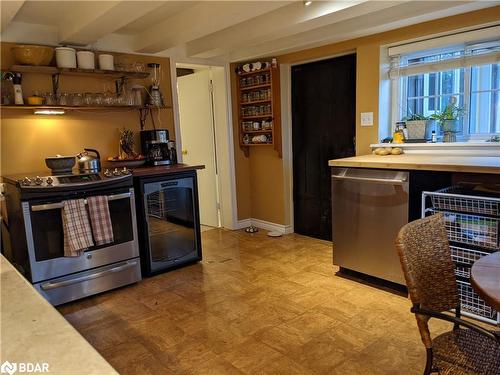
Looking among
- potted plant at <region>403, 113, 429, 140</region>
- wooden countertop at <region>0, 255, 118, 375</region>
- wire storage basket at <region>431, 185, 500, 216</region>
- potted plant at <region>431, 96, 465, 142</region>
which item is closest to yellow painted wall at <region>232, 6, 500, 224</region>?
potted plant at <region>403, 113, 429, 140</region>

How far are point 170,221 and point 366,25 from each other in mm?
2367

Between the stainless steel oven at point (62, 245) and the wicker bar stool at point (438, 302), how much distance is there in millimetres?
2274

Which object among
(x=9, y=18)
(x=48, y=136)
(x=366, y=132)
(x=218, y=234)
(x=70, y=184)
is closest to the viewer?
(x=9, y=18)

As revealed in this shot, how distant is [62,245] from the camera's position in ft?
9.14

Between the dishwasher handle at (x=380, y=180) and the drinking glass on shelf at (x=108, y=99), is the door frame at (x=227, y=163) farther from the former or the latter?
the dishwasher handle at (x=380, y=180)

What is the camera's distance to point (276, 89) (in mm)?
4219

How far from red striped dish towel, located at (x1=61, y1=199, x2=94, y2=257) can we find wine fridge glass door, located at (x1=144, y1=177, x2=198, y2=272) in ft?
1.81

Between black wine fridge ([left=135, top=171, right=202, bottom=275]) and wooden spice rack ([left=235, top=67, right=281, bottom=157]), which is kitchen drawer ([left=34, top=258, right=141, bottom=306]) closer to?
black wine fridge ([left=135, top=171, right=202, bottom=275])

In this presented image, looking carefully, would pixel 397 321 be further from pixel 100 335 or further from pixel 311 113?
pixel 311 113

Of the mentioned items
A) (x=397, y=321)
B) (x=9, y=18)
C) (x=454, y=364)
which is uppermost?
(x=9, y=18)

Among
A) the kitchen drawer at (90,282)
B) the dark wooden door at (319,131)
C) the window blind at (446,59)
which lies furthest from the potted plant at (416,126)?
the kitchen drawer at (90,282)

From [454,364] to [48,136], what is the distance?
3.32 metres

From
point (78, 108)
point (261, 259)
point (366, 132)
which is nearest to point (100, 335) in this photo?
point (261, 259)

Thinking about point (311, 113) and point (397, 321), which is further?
point (311, 113)
